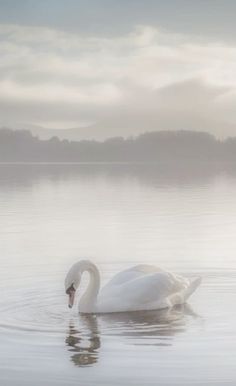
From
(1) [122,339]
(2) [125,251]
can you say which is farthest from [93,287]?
(2) [125,251]

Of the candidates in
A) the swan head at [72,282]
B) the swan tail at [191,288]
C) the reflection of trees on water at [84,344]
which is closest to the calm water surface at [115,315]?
the reflection of trees on water at [84,344]

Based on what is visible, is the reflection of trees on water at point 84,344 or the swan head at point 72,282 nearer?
the reflection of trees on water at point 84,344

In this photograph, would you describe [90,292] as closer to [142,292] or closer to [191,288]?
[142,292]

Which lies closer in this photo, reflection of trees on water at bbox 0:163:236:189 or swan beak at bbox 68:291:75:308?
swan beak at bbox 68:291:75:308

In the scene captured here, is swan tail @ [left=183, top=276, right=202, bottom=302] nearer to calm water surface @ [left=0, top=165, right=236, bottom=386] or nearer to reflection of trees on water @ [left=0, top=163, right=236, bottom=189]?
calm water surface @ [left=0, top=165, right=236, bottom=386]

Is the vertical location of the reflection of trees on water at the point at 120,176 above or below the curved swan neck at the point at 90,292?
above

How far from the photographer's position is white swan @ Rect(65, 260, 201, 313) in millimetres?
14008

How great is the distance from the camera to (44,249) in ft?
67.0

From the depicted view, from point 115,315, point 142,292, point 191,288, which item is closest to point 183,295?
point 191,288

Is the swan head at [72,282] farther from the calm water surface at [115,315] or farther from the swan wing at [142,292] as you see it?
the swan wing at [142,292]

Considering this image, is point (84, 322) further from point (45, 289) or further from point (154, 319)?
point (45, 289)

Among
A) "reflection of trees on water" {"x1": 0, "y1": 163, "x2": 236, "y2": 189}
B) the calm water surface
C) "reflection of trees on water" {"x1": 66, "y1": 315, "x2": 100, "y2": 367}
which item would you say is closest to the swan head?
the calm water surface

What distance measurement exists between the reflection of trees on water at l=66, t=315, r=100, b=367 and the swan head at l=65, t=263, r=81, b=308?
436mm

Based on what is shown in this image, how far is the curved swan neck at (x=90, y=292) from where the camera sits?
14.0 m
